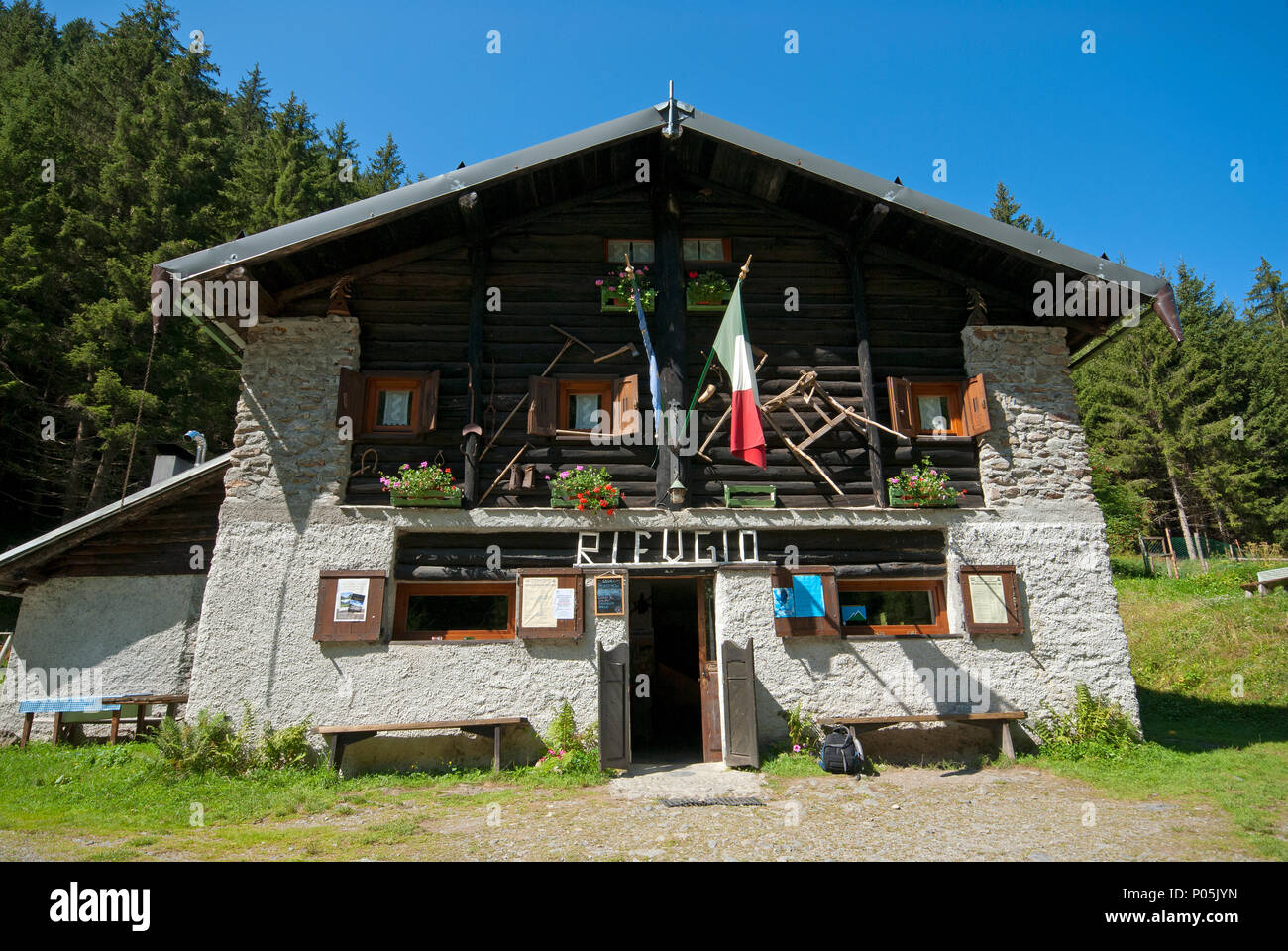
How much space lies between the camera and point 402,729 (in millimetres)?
8422

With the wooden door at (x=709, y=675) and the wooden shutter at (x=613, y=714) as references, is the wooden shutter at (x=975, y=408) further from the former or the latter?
the wooden shutter at (x=613, y=714)

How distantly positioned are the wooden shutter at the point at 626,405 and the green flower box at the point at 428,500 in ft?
7.97

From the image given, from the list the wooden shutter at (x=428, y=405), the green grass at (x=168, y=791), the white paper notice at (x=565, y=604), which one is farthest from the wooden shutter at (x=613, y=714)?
the wooden shutter at (x=428, y=405)

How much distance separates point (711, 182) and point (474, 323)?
173 inches

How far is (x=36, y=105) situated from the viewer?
2214 cm

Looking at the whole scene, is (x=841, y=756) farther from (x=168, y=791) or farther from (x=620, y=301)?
(x=168, y=791)

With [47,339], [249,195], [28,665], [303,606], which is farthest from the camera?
[249,195]

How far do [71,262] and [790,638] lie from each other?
73.9 feet

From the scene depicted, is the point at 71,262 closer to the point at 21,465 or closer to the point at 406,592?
the point at 21,465

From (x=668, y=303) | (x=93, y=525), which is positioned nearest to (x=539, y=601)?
(x=668, y=303)

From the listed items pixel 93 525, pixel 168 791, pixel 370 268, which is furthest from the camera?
pixel 93 525

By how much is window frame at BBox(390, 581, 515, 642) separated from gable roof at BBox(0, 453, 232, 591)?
3.52 metres
